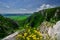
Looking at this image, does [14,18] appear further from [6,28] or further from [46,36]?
[46,36]

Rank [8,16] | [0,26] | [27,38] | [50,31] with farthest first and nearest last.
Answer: [8,16] < [0,26] < [50,31] < [27,38]

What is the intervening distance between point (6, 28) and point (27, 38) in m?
2.90

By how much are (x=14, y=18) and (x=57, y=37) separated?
5.21 metres

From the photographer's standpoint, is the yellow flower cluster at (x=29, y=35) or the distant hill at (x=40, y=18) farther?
the distant hill at (x=40, y=18)

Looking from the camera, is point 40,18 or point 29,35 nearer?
point 29,35

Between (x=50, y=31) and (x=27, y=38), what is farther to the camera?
(x=50, y=31)

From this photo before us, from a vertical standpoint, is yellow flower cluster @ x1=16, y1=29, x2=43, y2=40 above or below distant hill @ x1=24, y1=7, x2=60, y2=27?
above

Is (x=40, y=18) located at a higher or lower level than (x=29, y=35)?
lower

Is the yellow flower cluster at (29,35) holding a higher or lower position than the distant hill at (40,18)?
higher

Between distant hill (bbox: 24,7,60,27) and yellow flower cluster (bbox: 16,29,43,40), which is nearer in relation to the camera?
yellow flower cluster (bbox: 16,29,43,40)

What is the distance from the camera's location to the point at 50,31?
4859 mm

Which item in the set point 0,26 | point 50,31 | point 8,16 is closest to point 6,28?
point 0,26

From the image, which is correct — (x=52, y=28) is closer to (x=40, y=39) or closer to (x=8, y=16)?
(x=40, y=39)

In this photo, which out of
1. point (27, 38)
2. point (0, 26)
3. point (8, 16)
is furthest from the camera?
point (8, 16)
